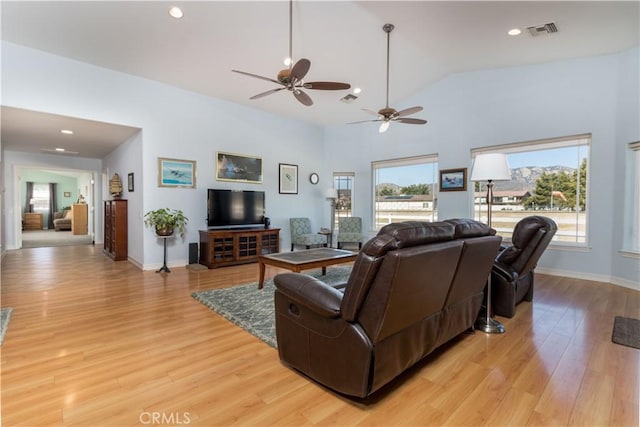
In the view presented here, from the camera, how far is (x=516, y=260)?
3170 millimetres

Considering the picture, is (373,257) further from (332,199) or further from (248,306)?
(332,199)

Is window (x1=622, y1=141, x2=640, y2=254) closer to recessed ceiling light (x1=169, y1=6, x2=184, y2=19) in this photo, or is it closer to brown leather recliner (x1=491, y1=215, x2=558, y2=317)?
brown leather recliner (x1=491, y1=215, x2=558, y2=317)

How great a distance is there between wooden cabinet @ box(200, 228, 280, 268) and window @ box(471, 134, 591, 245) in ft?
13.8

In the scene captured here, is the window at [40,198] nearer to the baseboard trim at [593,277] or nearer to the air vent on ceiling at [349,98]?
the air vent on ceiling at [349,98]

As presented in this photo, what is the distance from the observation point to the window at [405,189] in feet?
21.2

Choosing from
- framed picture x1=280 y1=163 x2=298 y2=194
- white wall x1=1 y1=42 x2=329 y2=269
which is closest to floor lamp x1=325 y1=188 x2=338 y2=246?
white wall x1=1 y1=42 x2=329 y2=269

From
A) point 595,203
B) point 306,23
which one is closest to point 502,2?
point 306,23

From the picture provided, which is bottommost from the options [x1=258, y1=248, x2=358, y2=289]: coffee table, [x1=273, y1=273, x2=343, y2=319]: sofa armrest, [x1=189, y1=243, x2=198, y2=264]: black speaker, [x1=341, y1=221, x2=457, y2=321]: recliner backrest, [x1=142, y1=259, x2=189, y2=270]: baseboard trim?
[x1=142, y1=259, x2=189, y2=270]: baseboard trim

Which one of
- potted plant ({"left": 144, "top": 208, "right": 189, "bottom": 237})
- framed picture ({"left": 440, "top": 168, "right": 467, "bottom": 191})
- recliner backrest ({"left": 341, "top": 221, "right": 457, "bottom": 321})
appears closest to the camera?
recliner backrest ({"left": 341, "top": 221, "right": 457, "bottom": 321})

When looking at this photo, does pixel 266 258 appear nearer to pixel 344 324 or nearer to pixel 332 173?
pixel 344 324

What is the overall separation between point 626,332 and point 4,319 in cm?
586

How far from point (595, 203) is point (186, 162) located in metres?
Result: 6.75

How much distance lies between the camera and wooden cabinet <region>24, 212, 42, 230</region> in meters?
12.1

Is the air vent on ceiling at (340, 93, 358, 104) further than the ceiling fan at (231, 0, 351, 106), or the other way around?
the air vent on ceiling at (340, 93, 358, 104)
